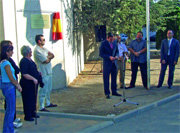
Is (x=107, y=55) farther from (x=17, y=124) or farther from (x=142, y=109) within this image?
(x=17, y=124)

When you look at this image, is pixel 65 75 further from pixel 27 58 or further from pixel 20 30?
pixel 27 58

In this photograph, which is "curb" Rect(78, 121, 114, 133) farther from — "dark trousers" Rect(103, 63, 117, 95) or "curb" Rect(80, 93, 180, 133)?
"dark trousers" Rect(103, 63, 117, 95)

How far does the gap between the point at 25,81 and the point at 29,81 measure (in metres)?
0.09

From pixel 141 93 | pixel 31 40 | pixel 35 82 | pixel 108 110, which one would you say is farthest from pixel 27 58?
pixel 141 93

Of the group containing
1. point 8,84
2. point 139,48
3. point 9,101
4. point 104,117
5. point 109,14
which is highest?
point 109,14

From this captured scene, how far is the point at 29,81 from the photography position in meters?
6.58

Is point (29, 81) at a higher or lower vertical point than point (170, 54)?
lower

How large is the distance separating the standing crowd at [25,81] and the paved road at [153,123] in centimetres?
180

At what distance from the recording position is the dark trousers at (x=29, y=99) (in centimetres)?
660

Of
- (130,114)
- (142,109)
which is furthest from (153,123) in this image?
(142,109)

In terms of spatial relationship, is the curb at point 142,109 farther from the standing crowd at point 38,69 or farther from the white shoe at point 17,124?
the white shoe at point 17,124

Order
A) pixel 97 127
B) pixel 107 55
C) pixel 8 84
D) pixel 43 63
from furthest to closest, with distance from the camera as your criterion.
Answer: pixel 107 55 → pixel 43 63 → pixel 97 127 → pixel 8 84

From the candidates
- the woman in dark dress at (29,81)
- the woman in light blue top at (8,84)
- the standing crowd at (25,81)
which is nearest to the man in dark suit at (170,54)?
the standing crowd at (25,81)

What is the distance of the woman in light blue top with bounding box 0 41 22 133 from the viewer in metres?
5.32
